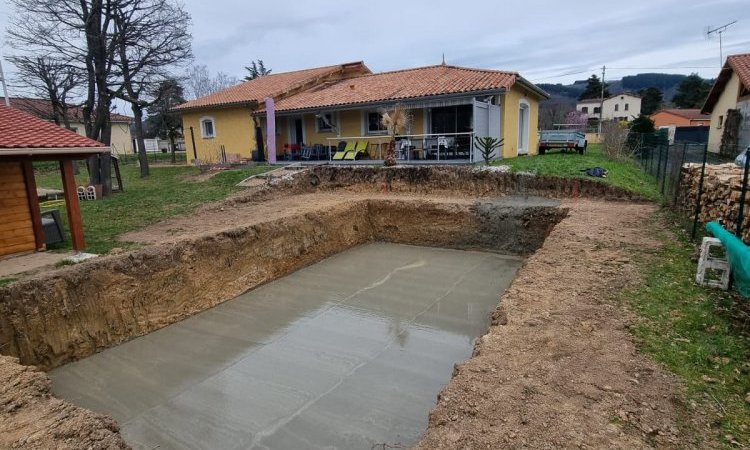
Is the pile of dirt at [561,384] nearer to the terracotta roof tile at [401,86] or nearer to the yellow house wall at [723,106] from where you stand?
the terracotta roof tile at [401,86]

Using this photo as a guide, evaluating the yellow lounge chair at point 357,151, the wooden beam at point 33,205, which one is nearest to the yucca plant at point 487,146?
the yellow lounge chair at point 357,151

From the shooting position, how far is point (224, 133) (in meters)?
21.9

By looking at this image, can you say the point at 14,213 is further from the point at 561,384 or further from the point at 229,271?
the point at 561,384

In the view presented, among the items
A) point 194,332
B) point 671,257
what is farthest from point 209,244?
point 671,257

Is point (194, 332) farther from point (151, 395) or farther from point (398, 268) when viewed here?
point (398, 268)

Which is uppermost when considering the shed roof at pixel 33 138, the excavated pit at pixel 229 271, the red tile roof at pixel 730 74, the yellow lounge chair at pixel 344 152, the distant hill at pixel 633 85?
the distant hill at pixel 633 85

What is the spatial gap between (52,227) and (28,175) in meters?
1.20

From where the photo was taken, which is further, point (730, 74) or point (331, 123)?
point (730, 74)

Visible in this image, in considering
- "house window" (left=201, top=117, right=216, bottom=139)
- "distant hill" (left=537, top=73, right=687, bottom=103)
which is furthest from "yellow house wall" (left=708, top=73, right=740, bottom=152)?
"distant hill" (left=537, top=73, right=687, bottom=103)

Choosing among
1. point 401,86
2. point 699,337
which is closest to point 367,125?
point 401,86

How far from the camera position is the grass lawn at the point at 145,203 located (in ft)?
32.8

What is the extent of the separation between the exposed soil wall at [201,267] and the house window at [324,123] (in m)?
7.55

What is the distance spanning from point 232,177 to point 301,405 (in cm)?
1286

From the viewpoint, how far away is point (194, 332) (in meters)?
7.51
